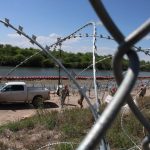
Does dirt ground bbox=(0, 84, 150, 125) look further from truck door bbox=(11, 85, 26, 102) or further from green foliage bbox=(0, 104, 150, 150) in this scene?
green foliage bbox=(0, 104, 150, 150)

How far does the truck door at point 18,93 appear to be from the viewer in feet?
91.6

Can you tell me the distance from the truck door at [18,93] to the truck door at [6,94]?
20cm

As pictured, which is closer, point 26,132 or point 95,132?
point 95,132

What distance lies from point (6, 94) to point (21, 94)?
100 centimetres

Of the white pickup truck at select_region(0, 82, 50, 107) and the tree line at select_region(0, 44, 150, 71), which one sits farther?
the tree line at select_region(0, 44, 150, 71)

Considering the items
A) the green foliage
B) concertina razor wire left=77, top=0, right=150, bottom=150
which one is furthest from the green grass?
concertina razor wire left=77, top=0, right=150, bottom=150

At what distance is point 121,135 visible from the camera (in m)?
13.2

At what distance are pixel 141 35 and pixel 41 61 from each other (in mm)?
86419

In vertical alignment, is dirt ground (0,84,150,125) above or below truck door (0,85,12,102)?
below

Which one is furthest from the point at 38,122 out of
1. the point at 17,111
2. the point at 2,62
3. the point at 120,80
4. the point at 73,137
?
the point at 2,62

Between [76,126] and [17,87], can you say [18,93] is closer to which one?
[17,87]

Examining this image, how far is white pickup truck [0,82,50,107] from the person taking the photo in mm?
27656

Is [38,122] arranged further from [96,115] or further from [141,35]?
[141,35]

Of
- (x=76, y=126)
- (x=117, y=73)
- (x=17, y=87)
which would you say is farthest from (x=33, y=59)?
(x=117, y=73)
